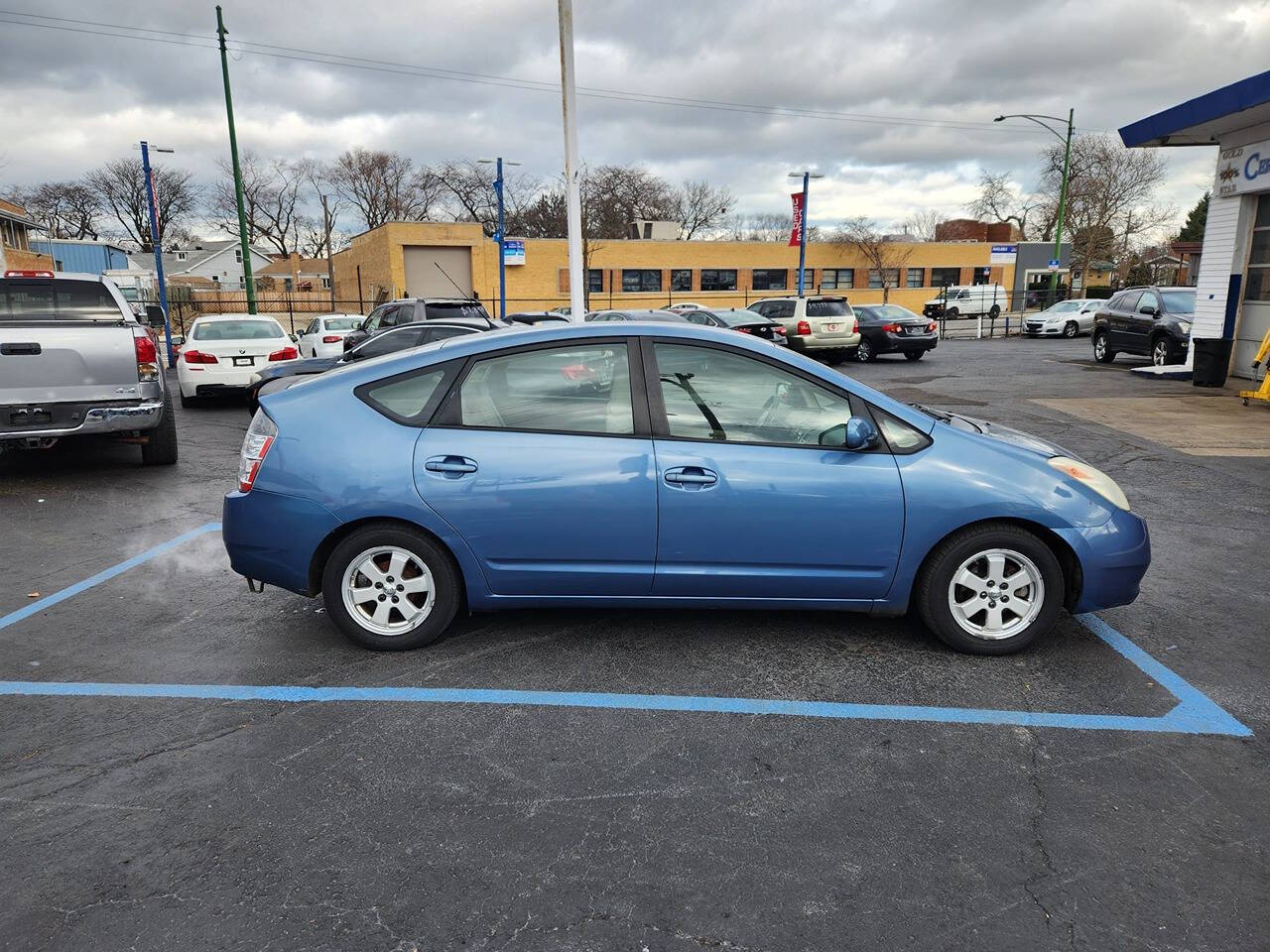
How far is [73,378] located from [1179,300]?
20245 millimetres

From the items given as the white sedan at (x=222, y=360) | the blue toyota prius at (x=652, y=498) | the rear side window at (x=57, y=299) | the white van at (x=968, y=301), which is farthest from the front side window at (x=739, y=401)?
the white van at (x=968, y=301)

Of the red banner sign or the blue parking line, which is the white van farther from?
the blue parking line

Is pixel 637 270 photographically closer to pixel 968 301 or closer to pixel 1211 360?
pixel 968 301

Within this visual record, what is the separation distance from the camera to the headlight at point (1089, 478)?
161 inches

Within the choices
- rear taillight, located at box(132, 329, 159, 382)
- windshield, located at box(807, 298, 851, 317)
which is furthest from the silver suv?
rear taillight, located at box(132, 329, 159, 382)

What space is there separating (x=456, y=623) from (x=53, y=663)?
190 cm

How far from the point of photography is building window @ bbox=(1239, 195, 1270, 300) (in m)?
15.2

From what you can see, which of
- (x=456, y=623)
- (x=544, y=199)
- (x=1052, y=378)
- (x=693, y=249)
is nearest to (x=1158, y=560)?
(x=456, y=623)

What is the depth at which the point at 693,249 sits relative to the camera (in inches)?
2148

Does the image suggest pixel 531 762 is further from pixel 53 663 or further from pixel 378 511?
pixel 53 663

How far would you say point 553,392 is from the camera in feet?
13.5

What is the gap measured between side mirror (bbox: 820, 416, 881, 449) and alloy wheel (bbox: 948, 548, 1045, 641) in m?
0.74

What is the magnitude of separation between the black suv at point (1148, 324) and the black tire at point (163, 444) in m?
18.4

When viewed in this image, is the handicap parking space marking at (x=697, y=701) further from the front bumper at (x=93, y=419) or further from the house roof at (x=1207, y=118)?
→ the house roof at (x=1207, y=118)
